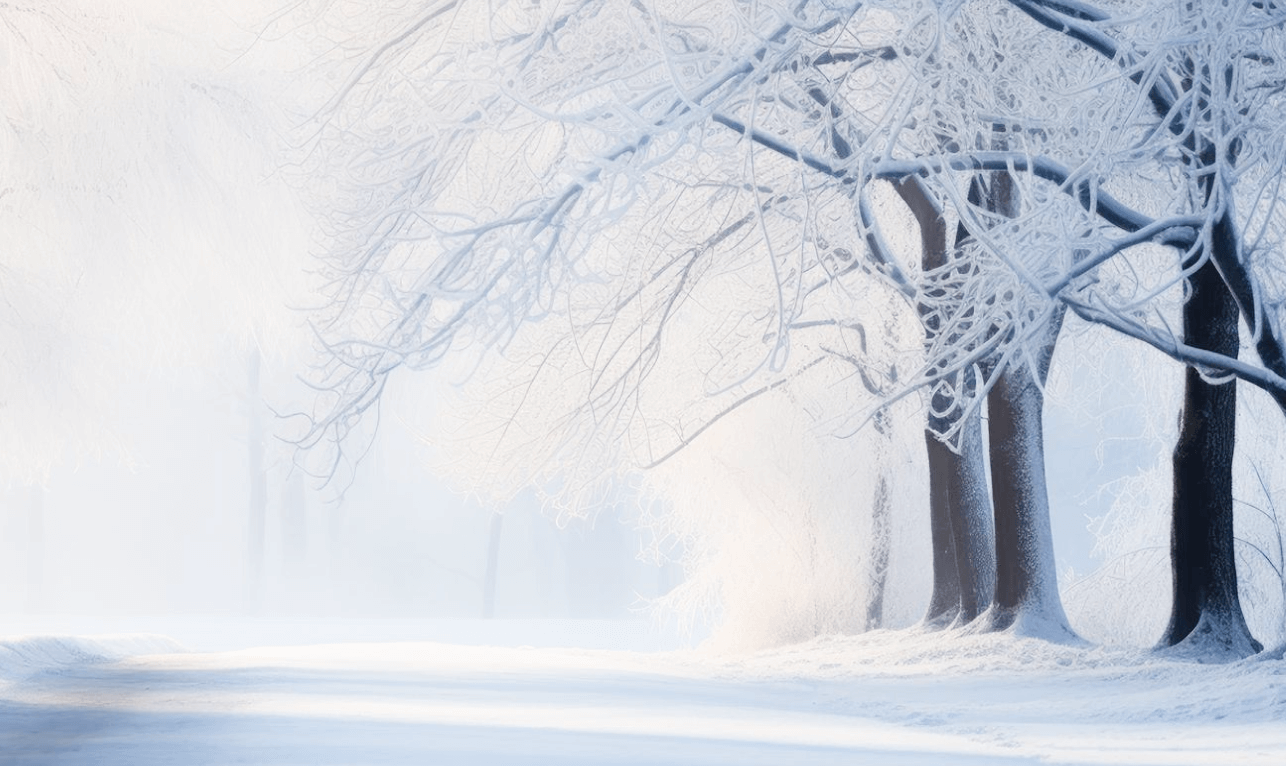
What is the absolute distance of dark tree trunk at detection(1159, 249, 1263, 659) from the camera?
10.2 m

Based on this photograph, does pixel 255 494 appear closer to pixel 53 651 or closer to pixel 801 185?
pixel 53 651

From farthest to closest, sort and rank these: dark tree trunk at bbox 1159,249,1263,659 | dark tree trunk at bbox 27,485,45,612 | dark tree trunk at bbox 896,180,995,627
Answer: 1. dark tree trunk at bbox 27,485,45,612
2. dark tree trunk at bbox 896,180,995,627
3. dark tree trunk at bbox 1159,249,1263,659

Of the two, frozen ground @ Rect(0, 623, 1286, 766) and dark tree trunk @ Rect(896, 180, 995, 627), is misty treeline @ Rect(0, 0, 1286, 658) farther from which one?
frozen ground @ Rect(0, 623, 1286, 766)

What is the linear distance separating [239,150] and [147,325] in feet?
6.29

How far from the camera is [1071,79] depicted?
26.8 ft

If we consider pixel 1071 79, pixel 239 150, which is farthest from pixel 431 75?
pixel 239 150

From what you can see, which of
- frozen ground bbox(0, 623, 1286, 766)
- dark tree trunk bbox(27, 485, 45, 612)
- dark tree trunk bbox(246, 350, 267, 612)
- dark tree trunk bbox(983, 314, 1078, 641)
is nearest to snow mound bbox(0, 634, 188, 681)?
frozen ground bbox(0, 623, 1286, 766)

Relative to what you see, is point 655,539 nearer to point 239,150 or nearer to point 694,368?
point 694,368

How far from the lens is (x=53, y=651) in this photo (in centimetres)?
1170

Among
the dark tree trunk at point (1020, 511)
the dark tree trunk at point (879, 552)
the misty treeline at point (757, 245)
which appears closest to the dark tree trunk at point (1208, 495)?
the misty treeline at point (757, 245)

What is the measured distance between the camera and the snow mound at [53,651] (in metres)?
10.3

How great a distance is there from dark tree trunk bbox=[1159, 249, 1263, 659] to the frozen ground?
66 cm

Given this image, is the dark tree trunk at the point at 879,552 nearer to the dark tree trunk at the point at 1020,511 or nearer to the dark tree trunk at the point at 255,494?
the dark tree trunk at the point at 1020,511

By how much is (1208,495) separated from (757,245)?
14.7 ft
